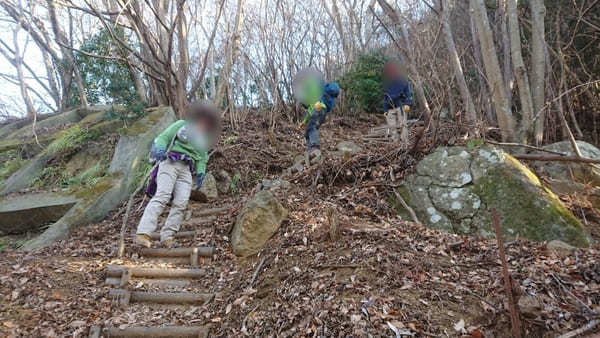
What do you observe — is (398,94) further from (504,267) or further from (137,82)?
(137,82)

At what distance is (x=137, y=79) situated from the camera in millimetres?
9641

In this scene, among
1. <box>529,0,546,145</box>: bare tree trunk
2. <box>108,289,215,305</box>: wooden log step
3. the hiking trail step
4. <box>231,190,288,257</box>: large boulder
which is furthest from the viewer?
<box>529,0,546,145</box>: bare tree trunk

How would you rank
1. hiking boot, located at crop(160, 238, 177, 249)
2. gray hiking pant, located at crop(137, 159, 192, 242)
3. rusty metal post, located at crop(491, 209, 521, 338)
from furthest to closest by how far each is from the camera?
hiking boot, located at crop(160, 238, 177, 249), gray hiking pant, located at crop(137, 159, 192, 242), rusty metal post, located at crop(491, 209, 521, 338)

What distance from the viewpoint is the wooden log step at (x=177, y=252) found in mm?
4703

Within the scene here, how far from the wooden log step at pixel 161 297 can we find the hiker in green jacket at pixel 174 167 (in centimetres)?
94

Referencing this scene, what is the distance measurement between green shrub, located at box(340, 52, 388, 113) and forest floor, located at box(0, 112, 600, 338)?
681 centimetres

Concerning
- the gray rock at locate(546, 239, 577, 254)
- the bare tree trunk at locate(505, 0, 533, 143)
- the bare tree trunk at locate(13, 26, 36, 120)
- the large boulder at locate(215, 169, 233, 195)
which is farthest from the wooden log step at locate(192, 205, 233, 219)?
the bare tree trunk at locate(13, 26, 36, 120)

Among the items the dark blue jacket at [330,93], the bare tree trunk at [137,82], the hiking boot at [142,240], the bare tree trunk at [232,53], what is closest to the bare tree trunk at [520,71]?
the dark blue jacket at [330,93]

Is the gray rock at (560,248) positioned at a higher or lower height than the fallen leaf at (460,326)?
lower

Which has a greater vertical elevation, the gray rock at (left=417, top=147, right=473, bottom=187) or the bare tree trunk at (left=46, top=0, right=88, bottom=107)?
the bare tree trunk at (left=46, top=0, right=88, bottom=107)

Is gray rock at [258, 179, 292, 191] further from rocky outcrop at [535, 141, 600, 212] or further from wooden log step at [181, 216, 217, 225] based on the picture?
rocky outcrop at [535, 141, 600, 212]

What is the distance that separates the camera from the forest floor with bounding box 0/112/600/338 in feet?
7.96

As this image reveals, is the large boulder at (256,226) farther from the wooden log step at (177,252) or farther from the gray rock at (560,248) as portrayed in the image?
the gray rock at (560,248)

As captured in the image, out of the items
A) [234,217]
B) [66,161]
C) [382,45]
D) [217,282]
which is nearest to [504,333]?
[217,282]
